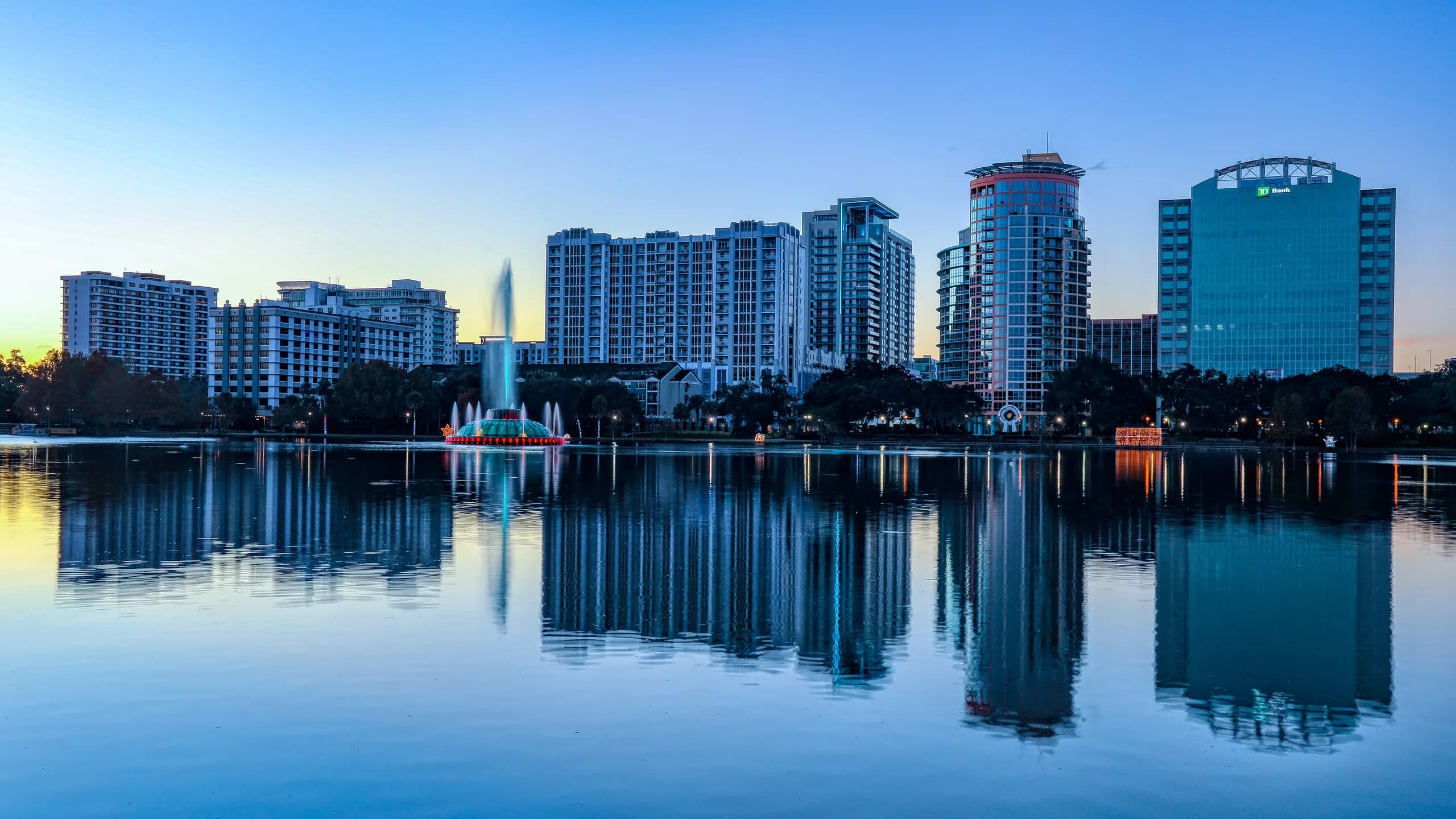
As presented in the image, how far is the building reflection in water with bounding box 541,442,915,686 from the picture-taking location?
15.2 m

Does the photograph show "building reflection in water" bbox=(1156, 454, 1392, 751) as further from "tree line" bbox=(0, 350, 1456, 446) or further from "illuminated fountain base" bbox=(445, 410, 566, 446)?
"tree line" bbox=(0, 350, 1456, 446)

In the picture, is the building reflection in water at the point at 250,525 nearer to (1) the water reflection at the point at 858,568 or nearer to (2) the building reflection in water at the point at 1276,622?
(1) the water reflection at the point at 858,568

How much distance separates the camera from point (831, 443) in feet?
451

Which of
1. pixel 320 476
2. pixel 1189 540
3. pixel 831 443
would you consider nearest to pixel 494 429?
pixel 831 443

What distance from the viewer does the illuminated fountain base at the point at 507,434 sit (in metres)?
113

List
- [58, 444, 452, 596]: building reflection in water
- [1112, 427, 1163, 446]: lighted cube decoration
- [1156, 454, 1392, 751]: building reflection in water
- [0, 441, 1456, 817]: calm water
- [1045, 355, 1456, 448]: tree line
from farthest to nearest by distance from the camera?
1. [1112, 427, 1163, 446]: lighted cube decoration
2. [1045, 355, 1456, 448]: tree line
3. [58, 444, 452, 596]: building reflection in water
4. [1156, 454, 1392, 751]: building reflection in water
5. [0, 441, 1456, 817]: calm water

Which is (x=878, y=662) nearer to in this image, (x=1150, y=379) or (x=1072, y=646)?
(x=1072, y=646)

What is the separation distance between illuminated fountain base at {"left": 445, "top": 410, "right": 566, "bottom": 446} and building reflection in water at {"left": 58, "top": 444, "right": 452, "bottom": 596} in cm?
5710

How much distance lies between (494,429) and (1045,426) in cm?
10581

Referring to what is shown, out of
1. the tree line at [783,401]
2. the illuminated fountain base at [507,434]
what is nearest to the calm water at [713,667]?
the illuminated fountain base at [507,434]

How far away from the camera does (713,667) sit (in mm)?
13586

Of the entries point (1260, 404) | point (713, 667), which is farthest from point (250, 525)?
point (1260, 404)

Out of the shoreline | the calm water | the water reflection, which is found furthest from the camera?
the shoreline

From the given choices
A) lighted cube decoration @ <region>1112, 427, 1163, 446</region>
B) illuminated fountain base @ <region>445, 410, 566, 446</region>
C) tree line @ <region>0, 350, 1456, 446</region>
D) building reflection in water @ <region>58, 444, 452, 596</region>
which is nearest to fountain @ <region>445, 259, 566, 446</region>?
illuminated fountain base @ <region>445, 410, 566, 446</region>
